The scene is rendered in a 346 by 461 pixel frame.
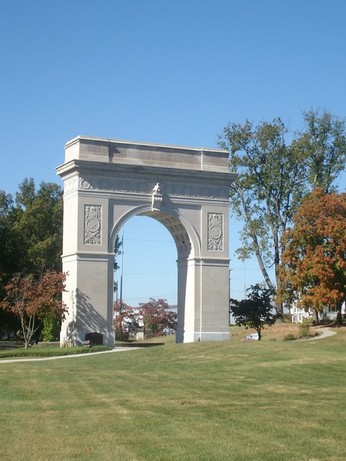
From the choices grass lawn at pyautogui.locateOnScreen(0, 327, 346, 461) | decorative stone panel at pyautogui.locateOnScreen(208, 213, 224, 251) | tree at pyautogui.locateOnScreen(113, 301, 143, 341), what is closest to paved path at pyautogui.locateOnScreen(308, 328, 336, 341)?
decorative stone panel at pyautogui.locateOnScreen(208, 213, 224, 251)

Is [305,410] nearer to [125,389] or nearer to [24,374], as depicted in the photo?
[125,389]

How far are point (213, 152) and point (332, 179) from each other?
596 inches

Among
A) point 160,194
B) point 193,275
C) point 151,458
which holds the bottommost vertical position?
point 151,458

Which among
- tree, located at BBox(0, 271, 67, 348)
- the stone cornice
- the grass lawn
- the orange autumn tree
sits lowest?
the grass lawn

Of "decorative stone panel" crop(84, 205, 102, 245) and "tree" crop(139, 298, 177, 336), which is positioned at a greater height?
"decorative stone panel" crop(84, 205, 102, 245)

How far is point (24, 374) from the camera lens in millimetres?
23844

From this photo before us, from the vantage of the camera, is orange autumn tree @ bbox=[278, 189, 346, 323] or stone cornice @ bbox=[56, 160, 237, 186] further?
orange autumn tree @ bbox=[278, 189, 346, 323]

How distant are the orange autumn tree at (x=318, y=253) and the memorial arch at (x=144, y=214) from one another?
4.75 meters

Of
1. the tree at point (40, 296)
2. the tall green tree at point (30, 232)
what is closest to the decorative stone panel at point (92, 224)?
the tree at point (40, 296)

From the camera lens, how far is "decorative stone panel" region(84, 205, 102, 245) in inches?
1603

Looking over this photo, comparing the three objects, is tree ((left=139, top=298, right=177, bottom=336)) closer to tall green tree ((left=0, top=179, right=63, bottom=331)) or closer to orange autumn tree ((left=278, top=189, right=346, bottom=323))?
tall green tree ((left=0, top=179, right=63, bottom=331))

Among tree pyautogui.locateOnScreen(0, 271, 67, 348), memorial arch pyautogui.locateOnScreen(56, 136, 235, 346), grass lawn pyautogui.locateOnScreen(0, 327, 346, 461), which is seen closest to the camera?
grass lawn pyautogui.locateOnScreen(0, 327, 346, 461)

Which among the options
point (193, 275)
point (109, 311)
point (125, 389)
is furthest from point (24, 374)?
point (193, 275)

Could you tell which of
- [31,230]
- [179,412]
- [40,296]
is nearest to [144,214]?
[40,296]
